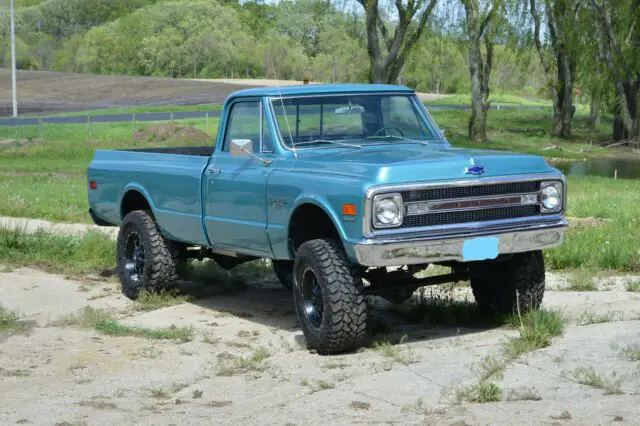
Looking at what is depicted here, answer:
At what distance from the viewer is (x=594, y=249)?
12641mm

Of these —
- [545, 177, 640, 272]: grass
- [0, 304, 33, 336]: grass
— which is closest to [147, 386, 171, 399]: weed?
[0, 304, 33, 336]: grass

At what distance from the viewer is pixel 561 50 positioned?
162ft

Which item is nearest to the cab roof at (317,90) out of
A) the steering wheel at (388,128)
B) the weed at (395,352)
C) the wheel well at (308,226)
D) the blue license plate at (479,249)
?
the steering wheel at (388,128)

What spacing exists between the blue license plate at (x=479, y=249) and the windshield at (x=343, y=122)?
5.60 ft

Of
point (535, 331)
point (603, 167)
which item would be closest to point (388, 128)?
point (535, 331)

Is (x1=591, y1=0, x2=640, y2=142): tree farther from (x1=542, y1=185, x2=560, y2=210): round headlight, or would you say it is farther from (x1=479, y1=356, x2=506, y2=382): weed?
(x1=479, y1=356, x2=506, y2=382): weed

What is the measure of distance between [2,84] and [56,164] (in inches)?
2136

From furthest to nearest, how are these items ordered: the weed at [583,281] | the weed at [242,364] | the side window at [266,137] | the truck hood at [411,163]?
the weed at [583,281] → the side window at [266,137] → the truck hood at [411,163] → the weed at [242,364]

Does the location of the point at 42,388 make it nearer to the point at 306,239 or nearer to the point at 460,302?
the point at 306,239

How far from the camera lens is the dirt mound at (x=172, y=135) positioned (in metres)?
38.8

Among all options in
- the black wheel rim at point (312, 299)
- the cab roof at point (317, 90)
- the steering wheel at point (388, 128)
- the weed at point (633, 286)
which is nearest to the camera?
the black wheel rim at point (312, 299)

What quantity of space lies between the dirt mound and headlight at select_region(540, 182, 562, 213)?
1173 inches

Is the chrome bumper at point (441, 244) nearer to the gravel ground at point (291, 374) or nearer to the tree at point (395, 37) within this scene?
the gravel ground at point (291, 374)

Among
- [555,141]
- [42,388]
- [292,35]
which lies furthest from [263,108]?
[555,141]
